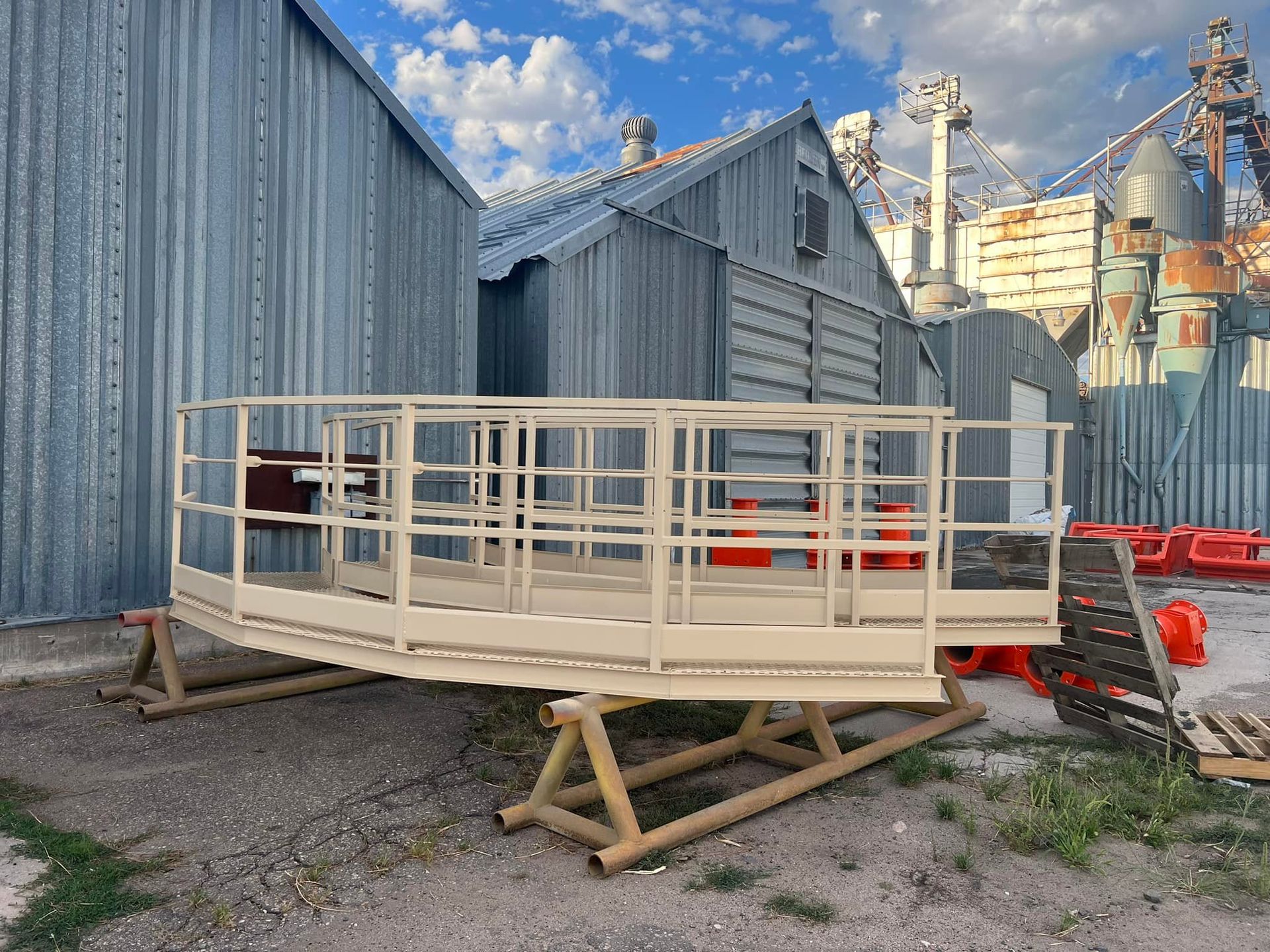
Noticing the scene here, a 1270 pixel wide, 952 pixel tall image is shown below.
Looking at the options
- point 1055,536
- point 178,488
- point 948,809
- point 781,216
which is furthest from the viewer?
point 781,216

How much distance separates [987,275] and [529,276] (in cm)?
2466

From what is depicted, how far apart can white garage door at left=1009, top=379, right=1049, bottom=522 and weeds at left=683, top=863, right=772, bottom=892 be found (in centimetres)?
1750

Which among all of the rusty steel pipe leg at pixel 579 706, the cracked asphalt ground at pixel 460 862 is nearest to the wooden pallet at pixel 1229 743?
the cracked asphalt ground at pixel 460 862

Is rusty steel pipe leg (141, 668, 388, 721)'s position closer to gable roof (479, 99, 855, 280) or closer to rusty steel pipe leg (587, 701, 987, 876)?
rusty steel pipe leg (587, 701, 987, 876)

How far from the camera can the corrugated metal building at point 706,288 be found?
9.16 m

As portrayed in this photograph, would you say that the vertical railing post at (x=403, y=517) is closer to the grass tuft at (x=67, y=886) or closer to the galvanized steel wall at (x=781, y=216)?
the grass tuft at (x=67, y=886)

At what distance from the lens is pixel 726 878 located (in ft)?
12.4

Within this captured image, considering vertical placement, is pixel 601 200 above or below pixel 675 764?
above

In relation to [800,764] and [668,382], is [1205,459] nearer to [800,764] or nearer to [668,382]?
[668,382]

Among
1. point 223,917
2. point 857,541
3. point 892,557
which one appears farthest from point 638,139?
point 223,917

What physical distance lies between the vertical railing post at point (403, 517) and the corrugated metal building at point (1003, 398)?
14339 mm

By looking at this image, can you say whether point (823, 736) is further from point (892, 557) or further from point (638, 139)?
point (638, 139)

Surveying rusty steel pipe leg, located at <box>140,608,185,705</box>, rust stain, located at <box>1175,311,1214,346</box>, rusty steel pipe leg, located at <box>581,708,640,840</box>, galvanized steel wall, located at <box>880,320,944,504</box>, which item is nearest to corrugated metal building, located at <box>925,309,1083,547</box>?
galvanized steel wall, located at <box>880,320,944,504</box>

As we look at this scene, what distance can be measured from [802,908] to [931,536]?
1752 mm
